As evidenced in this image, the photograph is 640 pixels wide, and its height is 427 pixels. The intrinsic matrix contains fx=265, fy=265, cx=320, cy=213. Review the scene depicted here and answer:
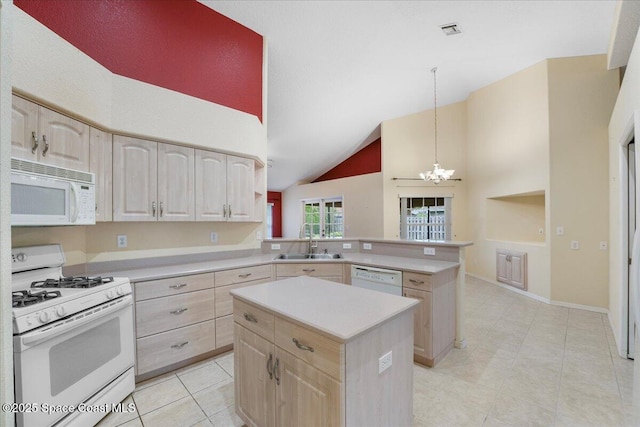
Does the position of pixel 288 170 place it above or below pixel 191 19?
below

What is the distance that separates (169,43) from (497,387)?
423 cm

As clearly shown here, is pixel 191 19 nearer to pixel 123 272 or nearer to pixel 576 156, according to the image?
pixel 123 272

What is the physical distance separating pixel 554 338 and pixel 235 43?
491 centimetres

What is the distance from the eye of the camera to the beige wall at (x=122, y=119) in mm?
1673

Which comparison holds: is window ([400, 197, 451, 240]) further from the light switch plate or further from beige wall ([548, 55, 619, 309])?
the light switch plate

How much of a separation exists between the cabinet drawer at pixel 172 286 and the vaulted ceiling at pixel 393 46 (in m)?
2.92

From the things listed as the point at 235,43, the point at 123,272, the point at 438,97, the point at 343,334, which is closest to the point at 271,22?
the point at 235,43

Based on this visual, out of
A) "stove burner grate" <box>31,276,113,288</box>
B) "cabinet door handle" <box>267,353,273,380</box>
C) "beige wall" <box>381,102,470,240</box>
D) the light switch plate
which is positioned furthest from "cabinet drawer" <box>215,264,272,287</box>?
"beige wall" <box>381,102,470,240</box>

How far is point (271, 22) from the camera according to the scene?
3.21 meters

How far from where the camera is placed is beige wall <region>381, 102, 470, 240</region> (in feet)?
20.4

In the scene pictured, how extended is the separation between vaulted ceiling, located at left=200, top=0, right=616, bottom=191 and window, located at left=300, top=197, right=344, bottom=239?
2919 millimetres

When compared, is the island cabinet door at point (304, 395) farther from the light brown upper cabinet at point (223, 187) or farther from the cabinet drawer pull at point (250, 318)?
the light brown upper cabinet at point (223, 187)

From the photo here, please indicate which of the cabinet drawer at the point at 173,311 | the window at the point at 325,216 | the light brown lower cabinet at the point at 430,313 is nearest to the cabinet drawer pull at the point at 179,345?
the cabinet drawer at the point at 173,311

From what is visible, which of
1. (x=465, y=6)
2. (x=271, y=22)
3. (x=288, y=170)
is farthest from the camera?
(x=288, y=170)
